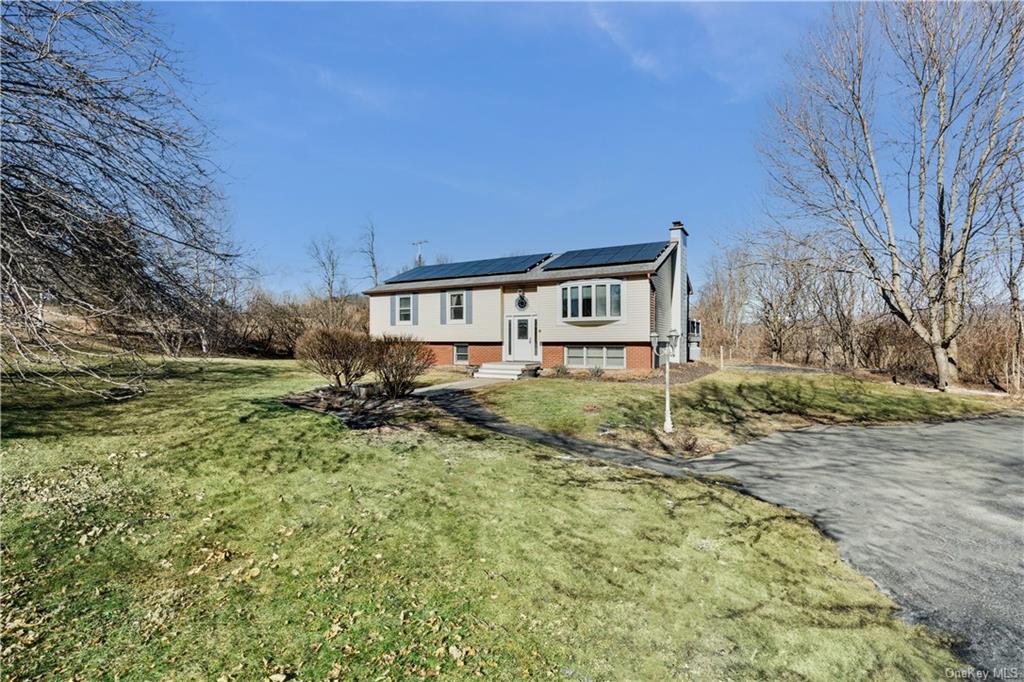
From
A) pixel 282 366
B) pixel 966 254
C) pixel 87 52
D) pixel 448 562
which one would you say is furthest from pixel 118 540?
pixel 966 254

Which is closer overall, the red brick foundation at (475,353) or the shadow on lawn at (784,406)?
the shadow on lawn at (784,406)

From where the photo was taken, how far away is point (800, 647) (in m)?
3.48

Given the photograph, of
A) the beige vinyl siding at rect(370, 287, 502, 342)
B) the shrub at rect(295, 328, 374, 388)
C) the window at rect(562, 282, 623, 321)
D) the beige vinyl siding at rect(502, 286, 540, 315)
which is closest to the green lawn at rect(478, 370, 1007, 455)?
the window at rect(562, 282, 623, 321)

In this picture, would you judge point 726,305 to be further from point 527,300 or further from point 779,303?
point 527,300

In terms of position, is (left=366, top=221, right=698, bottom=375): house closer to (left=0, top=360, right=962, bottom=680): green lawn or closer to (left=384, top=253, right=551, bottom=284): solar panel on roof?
(left=384, top=253, right=551, bottom=284): solar panel on roof

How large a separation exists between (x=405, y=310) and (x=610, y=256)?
35.9 ft

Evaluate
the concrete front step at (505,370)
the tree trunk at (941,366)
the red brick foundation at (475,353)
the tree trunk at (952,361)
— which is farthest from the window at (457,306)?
the tree trunk at (952,361)

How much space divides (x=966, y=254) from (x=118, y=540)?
2467 cm

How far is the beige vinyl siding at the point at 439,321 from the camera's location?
20.2 metres

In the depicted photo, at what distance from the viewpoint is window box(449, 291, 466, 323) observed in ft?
68.8

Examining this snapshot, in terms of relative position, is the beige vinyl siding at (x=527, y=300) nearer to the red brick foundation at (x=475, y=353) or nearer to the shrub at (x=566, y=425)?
the red brick foundation at (x=475, y=353)

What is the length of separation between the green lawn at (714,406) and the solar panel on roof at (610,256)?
19.3 feet

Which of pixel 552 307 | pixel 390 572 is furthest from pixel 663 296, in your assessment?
pixel 390 572

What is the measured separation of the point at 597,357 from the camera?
18406 mm
